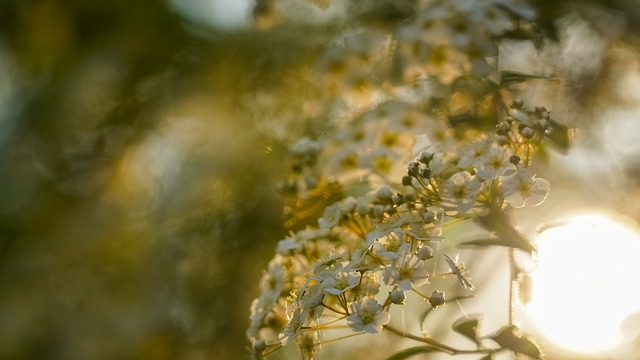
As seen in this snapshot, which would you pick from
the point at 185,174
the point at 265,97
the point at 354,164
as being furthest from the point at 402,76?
the point at 185,174

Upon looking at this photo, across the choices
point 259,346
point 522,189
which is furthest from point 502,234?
point 259,346

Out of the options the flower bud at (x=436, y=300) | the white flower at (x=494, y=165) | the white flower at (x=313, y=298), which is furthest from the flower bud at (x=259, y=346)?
the white flower at (x=494, y=165)

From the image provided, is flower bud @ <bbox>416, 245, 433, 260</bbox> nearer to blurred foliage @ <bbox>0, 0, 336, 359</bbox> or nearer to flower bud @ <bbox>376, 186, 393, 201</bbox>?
flower bud @ <bbox>376, 186, 393, 201</bbox>

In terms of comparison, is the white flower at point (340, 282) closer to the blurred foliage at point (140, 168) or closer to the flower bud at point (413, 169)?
the flower bud at point (413, 169)

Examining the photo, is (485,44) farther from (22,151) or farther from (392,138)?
(22,151)

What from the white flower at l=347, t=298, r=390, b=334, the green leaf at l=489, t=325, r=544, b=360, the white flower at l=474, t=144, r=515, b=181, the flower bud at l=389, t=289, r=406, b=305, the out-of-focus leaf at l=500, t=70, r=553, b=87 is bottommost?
the green leaf at l=489, t=325, r=544, b=360

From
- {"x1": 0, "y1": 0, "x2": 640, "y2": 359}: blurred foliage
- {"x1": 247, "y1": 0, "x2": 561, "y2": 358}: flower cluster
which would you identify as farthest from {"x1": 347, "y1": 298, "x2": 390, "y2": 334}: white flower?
{"x1": 0, "y1": 0, "x2": 640, "y2": 359}: blurred foliage

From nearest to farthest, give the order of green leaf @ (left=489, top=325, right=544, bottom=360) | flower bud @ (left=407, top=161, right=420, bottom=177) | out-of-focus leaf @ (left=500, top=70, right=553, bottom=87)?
green leaf @ (left=489, top=325, right=544, bottom=360)
flower bud @ (left=407, top=161, right=420, bottom=177)
out-of-focus leaf @ (left=500, top=70, right=553, bottom=87)
